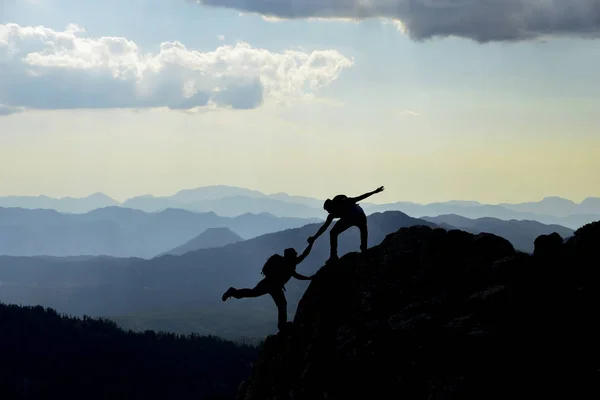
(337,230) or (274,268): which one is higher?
(337,230)

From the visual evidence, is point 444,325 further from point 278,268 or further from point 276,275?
point 276,275

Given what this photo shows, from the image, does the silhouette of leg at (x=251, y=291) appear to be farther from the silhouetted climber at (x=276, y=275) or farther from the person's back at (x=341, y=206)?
the person's back at (x=341, y=206)

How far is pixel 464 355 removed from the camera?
23.3 m

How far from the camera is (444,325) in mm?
25469

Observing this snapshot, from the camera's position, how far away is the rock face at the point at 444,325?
73.3ft

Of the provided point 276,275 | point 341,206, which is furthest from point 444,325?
point 276,275

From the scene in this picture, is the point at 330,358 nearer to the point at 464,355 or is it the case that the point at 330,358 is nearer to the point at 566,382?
the point at 464,355

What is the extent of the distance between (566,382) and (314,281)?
15227mm

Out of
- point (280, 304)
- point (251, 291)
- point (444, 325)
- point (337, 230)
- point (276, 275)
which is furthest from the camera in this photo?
point (337, 230)

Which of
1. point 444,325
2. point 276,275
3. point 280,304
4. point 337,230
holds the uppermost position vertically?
point 337,230

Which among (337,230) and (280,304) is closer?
(280,304)

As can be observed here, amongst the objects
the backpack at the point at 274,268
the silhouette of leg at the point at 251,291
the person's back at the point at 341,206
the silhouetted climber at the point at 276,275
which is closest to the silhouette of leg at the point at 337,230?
the person's back at the point at 341,206

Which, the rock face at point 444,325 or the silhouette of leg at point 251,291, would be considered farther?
the silhouette of leg at point 251,291

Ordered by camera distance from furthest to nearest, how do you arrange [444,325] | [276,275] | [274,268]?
[276,275] < [274,268] < [444,325]
